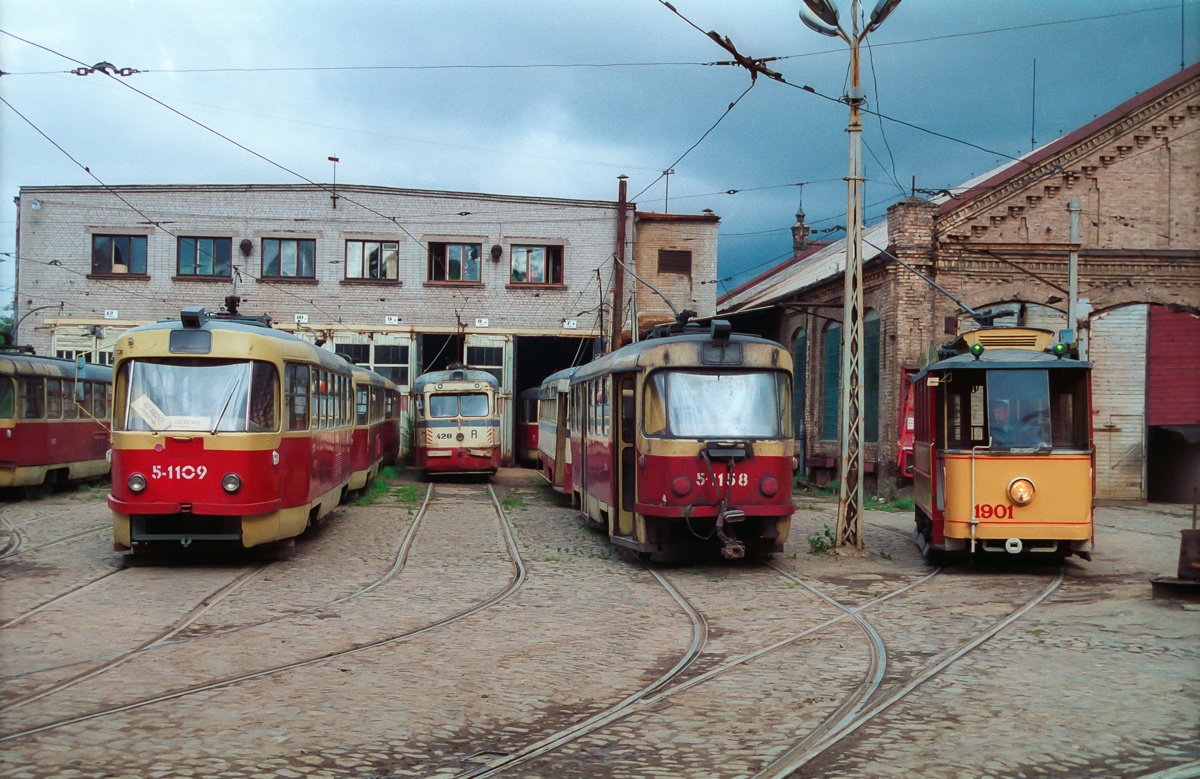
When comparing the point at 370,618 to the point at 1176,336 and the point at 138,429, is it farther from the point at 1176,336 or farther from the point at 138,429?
the point at 1176,336

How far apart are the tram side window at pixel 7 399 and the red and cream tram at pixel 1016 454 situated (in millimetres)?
16555

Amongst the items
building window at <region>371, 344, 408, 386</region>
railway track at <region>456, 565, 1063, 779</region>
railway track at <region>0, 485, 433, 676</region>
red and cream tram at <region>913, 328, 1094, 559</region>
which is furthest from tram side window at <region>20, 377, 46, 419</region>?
red and cream tram at <region>913, 328, 1094, 559</region>

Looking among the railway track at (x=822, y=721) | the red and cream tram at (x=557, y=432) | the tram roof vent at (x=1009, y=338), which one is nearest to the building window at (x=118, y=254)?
the red and cream tram at (x=557, y=432)

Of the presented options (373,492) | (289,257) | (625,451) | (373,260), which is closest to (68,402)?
(373,492)

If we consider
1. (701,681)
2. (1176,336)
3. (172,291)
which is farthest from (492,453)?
(701,681)

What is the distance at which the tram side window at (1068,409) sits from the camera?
12414mm

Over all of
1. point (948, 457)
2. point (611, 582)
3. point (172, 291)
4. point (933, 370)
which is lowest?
point (611, 582)

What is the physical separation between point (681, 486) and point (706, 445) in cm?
57

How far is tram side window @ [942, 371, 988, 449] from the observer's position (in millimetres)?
12594

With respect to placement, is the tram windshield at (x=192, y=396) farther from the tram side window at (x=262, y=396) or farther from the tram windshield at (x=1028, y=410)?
the tram windshield at (x=1028, y=410)

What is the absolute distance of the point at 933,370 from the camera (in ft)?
42.8

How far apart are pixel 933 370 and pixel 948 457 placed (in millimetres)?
1150

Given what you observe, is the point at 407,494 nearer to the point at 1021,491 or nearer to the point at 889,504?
the point at 889,504

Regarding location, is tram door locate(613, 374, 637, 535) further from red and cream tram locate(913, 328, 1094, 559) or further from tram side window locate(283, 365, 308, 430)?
tram side window locate(283, 365, 308, 430)
